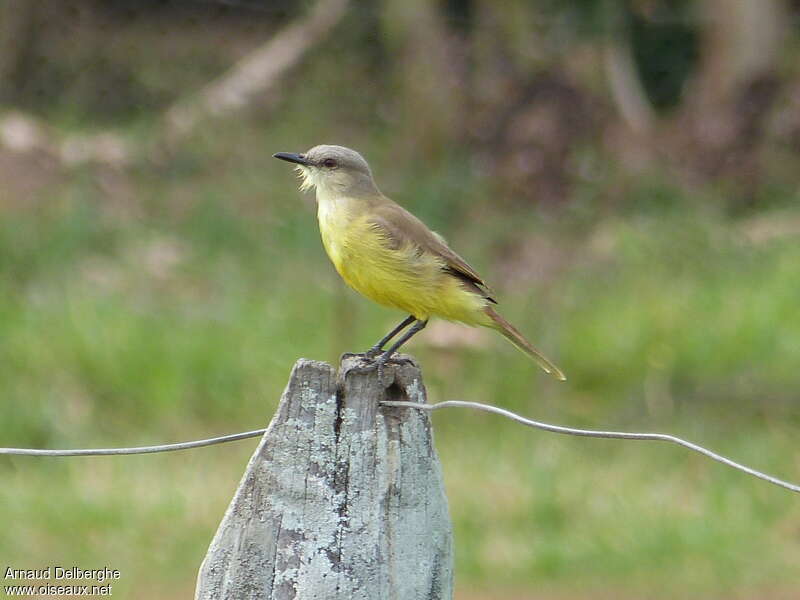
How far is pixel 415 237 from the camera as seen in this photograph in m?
3.35

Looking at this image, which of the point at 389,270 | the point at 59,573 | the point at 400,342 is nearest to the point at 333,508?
the point at 400,342

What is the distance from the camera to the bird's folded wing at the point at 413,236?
11.0 feet

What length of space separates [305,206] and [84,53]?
2556mm

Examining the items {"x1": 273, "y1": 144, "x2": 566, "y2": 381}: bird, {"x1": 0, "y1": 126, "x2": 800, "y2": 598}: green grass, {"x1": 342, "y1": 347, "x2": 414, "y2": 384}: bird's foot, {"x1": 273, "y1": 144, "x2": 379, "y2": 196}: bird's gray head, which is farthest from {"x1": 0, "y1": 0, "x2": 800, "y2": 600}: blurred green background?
{"x1": 342, "y1": 347, "x2": 414, "y2": 384}: bird's foot

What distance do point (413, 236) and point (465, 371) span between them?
358cm

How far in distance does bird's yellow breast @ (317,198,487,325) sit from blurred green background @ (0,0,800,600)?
2.31 m

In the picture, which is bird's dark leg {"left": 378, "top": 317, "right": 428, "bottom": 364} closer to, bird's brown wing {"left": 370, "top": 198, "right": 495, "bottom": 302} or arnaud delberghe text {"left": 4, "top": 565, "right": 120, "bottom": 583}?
bird's brown wing {"left": 370, "top": 198, "right": 495, "bottom": 302}

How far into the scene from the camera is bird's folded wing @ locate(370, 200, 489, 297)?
11.0 ft

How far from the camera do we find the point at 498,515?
5.90m

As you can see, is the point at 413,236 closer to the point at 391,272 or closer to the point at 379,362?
the point at 391,272

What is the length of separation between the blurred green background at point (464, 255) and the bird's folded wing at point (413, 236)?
7.73 feet

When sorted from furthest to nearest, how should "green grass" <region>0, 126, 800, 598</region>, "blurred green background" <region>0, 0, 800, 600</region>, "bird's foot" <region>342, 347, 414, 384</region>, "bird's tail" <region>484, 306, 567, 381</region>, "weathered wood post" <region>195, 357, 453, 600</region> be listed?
"blurred green background" <region>0, 0, 800, 600</region> < "green grass" <region>0, 126, 800, 598</region> < "bird's tail" <region>484, 306, 567, 381</region> < "bird's foot" <region>342, 347, 414, 384</region> < "weathered wood post" <region>195, 357, 453, 600</region>

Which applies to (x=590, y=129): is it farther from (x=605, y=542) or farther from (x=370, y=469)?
(x=370, y=469)

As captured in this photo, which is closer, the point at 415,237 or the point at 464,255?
the point at 415,237
